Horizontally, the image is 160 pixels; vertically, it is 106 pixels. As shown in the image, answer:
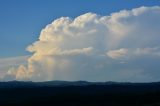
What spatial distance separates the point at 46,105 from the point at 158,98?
166 feet

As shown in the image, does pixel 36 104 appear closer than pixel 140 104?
No

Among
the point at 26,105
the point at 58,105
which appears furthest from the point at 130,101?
the point at 26,105

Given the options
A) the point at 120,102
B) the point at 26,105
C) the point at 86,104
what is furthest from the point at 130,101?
the point at 26,105

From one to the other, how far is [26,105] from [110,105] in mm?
38190

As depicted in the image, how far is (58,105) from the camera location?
19662 centimetres

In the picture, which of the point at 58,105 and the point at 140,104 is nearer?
the point at 140,104

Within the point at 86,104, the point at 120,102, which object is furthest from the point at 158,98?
the point at 86,104

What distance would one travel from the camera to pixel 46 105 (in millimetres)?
196625

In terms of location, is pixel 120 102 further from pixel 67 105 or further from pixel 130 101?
pixel 67 105

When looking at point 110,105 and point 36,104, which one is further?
point 36,104

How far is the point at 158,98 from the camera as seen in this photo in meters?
188

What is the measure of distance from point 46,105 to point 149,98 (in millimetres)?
46745

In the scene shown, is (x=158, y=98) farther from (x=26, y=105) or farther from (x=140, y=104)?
(x=26, y=105)

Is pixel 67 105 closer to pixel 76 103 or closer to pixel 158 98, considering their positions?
pixel 76 103
